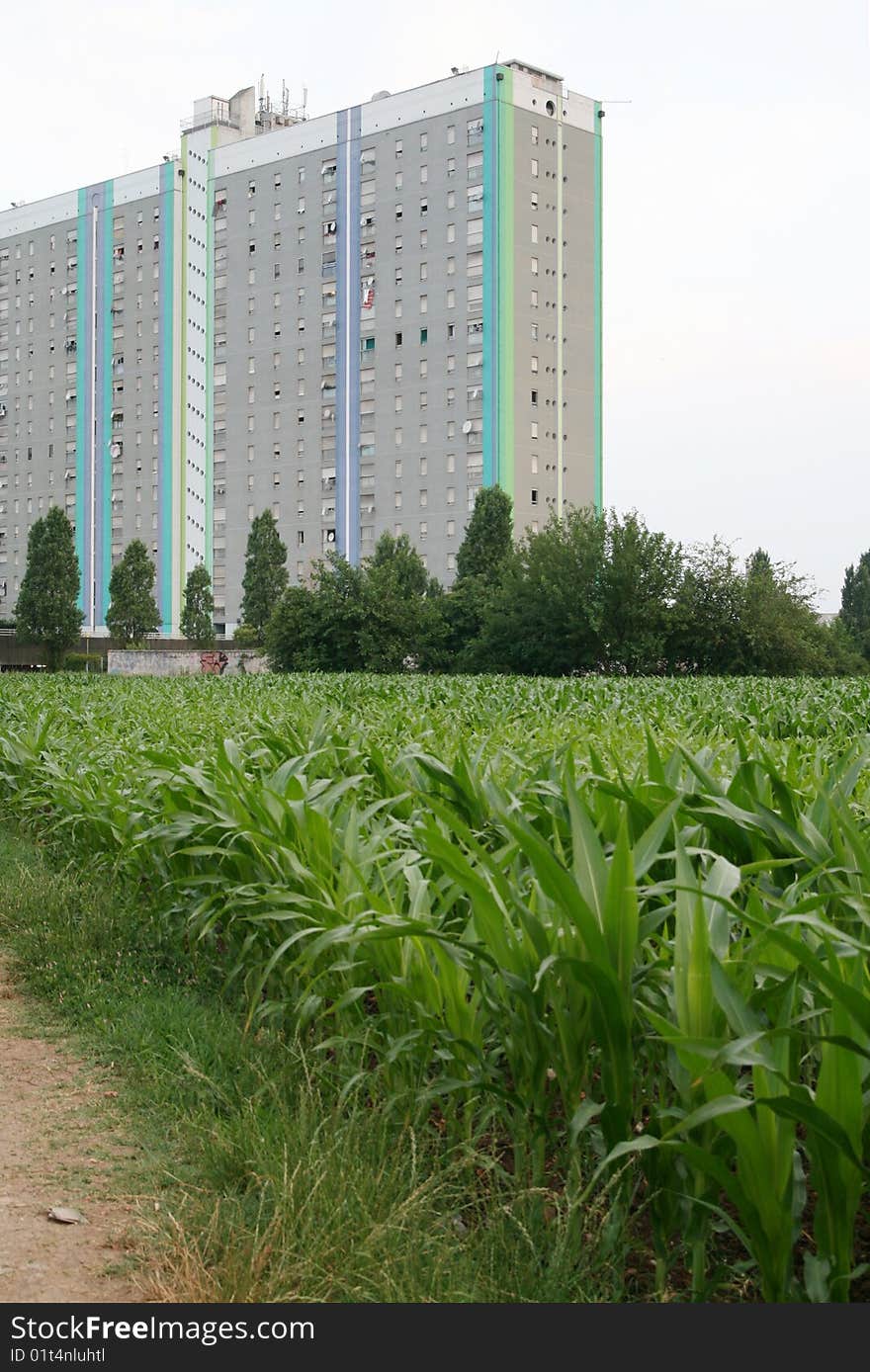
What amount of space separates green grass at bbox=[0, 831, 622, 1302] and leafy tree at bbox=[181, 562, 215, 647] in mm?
76762

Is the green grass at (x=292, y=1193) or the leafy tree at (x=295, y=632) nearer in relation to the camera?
the green grass at (x=292, y=1193)

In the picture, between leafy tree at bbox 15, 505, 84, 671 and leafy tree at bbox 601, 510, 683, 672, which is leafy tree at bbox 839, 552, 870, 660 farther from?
leafy tree at bbox 15, 505, 84, 671

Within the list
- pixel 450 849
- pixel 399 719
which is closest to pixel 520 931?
pixel 450 849

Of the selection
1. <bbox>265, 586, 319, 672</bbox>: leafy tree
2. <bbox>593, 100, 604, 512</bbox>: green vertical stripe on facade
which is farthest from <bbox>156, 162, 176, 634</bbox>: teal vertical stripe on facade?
<bbox>265, 586, 319, 672</bbox>: leafy tree

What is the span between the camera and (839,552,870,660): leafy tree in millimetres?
85062

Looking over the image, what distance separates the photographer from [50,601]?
69.1 metres

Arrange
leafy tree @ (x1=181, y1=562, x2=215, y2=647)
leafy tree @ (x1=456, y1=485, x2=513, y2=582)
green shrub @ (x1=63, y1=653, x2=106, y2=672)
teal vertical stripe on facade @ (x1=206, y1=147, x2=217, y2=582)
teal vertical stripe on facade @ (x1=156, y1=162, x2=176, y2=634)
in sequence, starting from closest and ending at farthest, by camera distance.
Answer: leafy tree @ (x1=456, y1=485, x2=513, y2=582) < green shrub @ (x1=63, y1=653, x2=106, y2=672) < leafy tree @ (x1=181, y1=562, x2=215, y2=647) < teal vertical stripe on facade @ (x1=156, y1=162, x2=176, y2=634) < teal vertical stripe on facade @ (x1=206, y1=147, x2=217, y2=582)

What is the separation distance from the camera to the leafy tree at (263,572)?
81.1m

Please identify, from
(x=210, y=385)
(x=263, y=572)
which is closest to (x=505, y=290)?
(x=263, y=572)

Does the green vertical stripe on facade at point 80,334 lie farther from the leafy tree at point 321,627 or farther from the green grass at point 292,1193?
the green grass at point 292,1193

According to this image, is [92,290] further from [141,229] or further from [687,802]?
[687,802]

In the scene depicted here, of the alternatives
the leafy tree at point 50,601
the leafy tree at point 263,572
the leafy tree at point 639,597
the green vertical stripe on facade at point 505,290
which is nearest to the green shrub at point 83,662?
the leafy tree at point 50,601

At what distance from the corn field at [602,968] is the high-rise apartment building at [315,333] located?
77.1 meters

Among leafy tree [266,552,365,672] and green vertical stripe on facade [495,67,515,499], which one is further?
green vertical stripe on facade [495,67,515,499]
